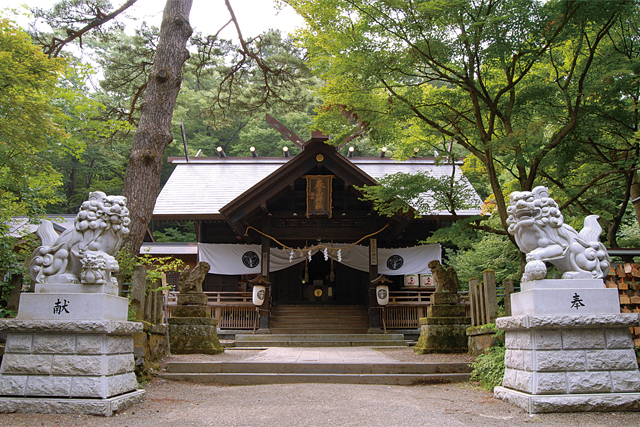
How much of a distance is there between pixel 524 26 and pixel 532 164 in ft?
6.98

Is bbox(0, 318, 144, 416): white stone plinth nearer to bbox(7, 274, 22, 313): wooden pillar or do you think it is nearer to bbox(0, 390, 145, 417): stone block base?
bbox(0, 390, 145, 417): stone block base

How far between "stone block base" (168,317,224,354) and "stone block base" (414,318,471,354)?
4.31 meters

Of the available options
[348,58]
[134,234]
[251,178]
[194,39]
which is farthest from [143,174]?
[251,178]

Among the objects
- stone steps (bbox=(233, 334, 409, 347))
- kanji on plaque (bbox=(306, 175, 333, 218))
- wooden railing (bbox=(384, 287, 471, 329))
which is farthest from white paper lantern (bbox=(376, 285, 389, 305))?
kanji on plaque (bbox=(306, 175, 333, 218))

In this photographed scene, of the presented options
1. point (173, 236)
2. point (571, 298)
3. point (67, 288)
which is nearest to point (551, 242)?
point (571, 298)

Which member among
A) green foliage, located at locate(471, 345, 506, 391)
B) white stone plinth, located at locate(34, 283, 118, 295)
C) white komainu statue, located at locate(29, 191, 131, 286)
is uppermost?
white komainu statue, located at locate(29, 191, 131, 286)

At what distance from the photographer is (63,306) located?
14.8 ft

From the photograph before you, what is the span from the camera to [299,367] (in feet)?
23.5

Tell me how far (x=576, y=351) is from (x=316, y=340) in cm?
859

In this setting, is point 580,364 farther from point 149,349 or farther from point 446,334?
point 149,349

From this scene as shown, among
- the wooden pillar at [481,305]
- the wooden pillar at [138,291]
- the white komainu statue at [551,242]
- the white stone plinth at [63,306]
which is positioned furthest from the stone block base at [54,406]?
the wooden pillar at [481,305]

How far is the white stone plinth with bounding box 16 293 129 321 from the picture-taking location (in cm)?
450

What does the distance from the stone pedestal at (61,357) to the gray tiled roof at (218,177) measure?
10.6 meters

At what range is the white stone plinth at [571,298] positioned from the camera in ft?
14.7
